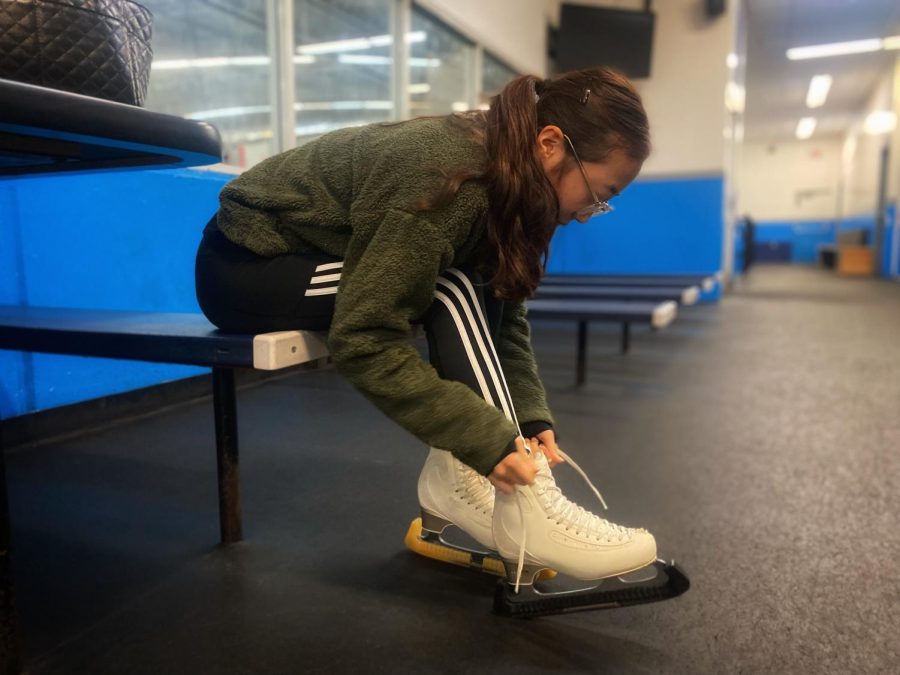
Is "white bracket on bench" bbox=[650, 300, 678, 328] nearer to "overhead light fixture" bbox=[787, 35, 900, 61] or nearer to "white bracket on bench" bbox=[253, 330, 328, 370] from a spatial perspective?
"white bracket on bench" bbox=[253, 330, 328, 370]

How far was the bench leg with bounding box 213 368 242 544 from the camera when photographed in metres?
1.04

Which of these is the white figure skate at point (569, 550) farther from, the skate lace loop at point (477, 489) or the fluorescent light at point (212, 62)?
the fluorescent light at point (212, 62)

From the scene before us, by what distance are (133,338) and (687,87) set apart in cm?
540

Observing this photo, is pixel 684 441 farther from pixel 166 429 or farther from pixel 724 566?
pixel 166 429

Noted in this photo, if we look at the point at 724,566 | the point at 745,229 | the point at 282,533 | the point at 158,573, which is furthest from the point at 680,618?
the point at 745,229

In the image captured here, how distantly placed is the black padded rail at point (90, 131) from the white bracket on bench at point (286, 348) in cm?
22

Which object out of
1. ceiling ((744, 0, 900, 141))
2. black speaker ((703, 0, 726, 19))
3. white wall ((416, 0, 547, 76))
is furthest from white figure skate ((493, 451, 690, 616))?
ceiling ((744, 0, 900, 141))

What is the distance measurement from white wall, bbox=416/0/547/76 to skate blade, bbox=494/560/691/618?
3378 millimetres

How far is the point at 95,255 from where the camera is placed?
1710 mm

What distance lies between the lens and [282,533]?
3.64 feet

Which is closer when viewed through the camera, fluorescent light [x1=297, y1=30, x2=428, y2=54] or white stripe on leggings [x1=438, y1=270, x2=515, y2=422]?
white stripe on leggings [x1=438, y1=270, x2=515, y2=422]

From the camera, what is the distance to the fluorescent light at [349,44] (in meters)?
2.88

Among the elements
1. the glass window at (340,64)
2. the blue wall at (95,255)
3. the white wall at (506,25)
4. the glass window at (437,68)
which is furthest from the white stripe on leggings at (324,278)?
the white wall at (506,25)

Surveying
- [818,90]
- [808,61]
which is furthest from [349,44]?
[818,90]
